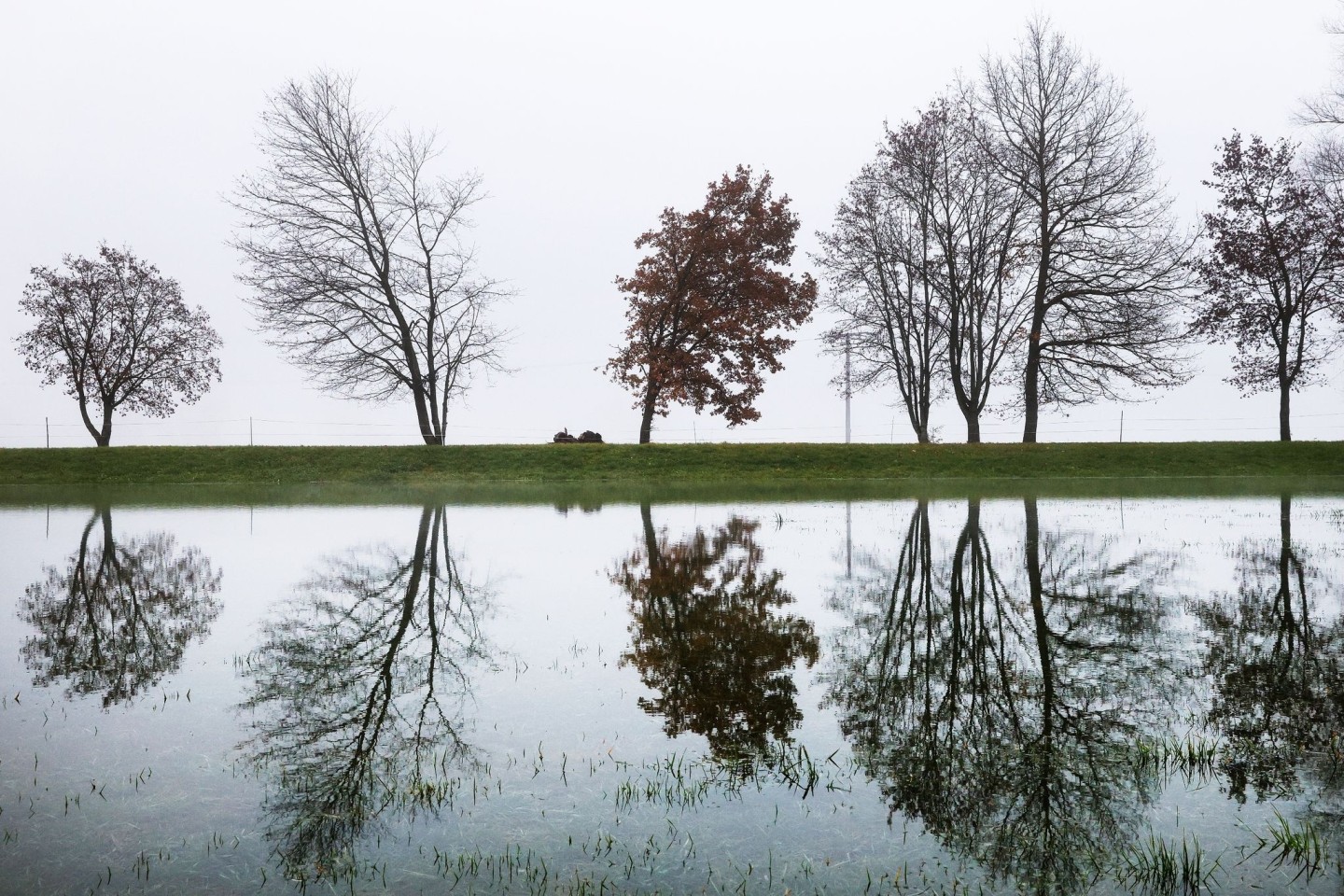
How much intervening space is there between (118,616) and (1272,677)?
413 inches

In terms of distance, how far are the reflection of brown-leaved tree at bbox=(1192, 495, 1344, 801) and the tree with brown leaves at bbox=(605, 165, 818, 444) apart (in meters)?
28.5

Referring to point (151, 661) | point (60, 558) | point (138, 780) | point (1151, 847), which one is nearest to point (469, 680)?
point (138, 780)

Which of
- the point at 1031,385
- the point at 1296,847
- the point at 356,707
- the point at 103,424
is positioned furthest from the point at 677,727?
the point at 103,424

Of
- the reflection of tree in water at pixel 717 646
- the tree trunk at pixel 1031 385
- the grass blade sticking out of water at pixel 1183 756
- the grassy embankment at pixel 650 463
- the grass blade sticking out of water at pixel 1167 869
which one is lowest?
the grass blade sticking out of water at pixel 1167 869

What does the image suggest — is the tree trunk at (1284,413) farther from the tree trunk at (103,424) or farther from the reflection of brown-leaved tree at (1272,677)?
the tree trunk at (103,424)

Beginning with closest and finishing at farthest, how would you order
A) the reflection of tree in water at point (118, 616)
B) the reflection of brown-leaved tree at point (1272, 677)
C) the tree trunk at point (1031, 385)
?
the reflection of brown-leaved tree at point (1272, 677), the reflection of tree in water at point (118, 616), the tree trunk at point (1031, 385)

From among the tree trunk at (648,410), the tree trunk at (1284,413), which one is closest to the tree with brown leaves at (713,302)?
the tree trunk at (648,410)

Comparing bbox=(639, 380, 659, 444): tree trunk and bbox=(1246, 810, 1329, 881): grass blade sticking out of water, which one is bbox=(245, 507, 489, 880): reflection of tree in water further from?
bbox=(639, 380, 659, 444): tree trunk

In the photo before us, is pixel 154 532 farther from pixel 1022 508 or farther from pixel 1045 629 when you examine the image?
pixel 1022 508

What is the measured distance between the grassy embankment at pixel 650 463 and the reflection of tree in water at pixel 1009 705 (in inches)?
880

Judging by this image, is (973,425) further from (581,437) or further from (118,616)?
(118,616)

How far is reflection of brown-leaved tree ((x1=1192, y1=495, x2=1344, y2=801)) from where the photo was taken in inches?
201

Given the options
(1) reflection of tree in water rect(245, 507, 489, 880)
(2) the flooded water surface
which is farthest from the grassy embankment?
(1) reflection of tree in water rect(245, 507, 489, 880)

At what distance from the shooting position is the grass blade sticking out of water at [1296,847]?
3.89m
